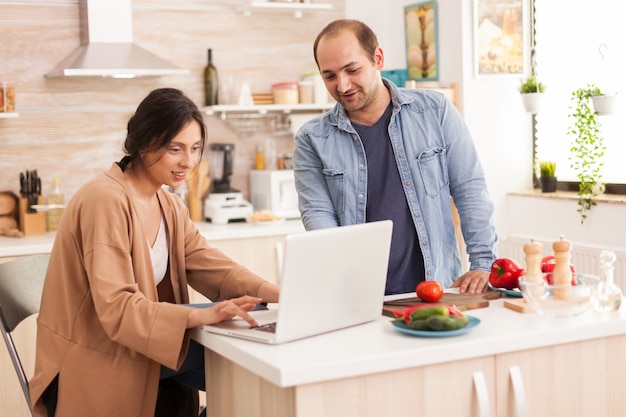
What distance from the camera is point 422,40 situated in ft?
17.5

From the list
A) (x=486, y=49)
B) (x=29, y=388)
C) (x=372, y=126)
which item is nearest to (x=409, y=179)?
(x=372, y=126)

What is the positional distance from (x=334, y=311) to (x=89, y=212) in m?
0.71

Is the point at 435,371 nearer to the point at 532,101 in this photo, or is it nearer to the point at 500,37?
the point at 532,101

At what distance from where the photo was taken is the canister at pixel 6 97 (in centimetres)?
460

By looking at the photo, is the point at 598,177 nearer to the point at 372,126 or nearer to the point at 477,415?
the point at 372,126

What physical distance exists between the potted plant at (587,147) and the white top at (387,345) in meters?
2.54

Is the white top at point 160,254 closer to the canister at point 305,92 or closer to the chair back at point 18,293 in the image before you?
the chair back at point 18,293

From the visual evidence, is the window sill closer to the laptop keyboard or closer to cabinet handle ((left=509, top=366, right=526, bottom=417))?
cabinet handle ((left=509, top=366, right=526, bottom=417))

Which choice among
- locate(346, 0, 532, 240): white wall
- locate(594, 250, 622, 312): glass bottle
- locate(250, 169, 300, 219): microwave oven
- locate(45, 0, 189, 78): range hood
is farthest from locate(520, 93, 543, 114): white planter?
locate(594, 250, 622, 312): glass bottle

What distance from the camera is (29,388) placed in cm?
245

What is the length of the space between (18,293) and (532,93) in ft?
10.8

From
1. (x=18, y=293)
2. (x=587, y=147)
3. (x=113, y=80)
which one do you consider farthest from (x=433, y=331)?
(x=113, y=80)

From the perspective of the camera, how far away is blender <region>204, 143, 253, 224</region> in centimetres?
501

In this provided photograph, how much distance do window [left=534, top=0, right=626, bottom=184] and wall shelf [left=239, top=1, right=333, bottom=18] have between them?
1290 millimetres
